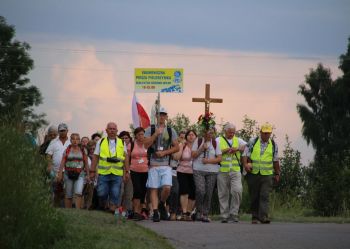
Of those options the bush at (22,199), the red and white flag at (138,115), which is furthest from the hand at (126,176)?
the red and white flag at (138,115)

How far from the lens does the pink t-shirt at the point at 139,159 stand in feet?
73.0

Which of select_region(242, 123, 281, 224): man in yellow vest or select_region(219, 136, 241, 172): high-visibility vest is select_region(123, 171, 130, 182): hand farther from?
select_region(242, 123, 281, 224): man in yellow vest

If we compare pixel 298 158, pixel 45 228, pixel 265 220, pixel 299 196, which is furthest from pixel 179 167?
pixel 298 158

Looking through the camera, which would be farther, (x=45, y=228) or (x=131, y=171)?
(x=131, y=171)

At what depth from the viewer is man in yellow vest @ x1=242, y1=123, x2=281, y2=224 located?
22672mm

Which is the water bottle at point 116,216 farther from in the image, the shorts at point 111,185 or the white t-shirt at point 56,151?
the white t-shirt at point 56,151

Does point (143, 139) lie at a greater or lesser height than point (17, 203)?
greater

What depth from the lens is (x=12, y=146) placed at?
15562 millimetres

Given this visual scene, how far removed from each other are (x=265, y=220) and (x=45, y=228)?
764 centimetres

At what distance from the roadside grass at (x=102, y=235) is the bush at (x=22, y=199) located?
1.01 ft

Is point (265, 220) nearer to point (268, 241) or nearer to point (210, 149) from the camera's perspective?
point (210, 149)

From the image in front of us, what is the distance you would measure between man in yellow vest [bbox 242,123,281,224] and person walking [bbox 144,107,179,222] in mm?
1684

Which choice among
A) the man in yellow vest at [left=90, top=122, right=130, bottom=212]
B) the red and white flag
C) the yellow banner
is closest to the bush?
the man in yellow vest at [left=90, top=122, right=130, bottom=212]

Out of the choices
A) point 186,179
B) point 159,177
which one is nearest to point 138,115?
point 186,179
